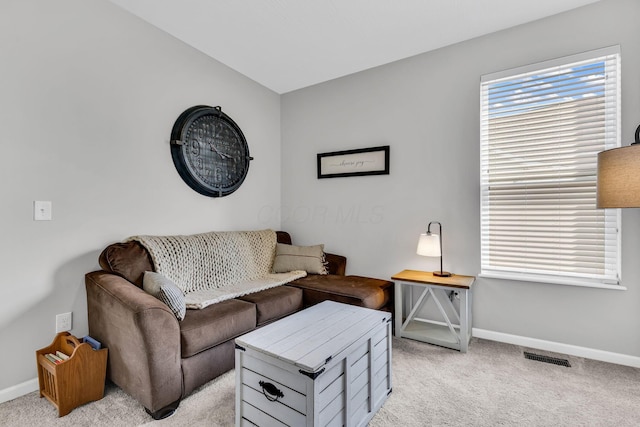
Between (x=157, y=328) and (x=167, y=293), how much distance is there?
283 millimetres

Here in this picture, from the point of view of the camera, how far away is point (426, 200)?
292 cm

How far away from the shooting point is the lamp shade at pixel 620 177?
4.65ft

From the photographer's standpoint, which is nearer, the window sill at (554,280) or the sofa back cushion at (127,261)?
the sofa back cushion at (127,261)

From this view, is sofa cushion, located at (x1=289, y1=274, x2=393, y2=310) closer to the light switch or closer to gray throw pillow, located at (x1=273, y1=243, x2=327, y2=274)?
gray throw pillow, located at (x1=273, y1=243, x2=327, y2=274)

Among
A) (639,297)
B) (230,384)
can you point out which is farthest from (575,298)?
(230,384)

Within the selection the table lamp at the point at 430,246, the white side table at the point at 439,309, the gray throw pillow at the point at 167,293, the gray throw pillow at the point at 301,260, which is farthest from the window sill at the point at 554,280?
the gray throw pillow at the point at 167,293

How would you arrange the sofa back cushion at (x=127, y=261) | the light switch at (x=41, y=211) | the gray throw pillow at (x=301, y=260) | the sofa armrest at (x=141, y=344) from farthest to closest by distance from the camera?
the gray throw pillow at (x=301, y=260)
the sofa back cushion at (x=127, y=261)
the light switch at (x=41, y=211)
the sofa armrest at (x=141, y=344)

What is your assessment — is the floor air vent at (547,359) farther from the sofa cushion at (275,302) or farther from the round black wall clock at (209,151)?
the round black wall clock at (209,151)

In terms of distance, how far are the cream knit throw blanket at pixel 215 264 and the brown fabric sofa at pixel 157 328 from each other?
103 millimetres

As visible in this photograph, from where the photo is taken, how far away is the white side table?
7.79 feet

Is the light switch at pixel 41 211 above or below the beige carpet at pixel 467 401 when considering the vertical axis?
above

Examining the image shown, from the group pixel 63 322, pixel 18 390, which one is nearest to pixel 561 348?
pixel 63 322

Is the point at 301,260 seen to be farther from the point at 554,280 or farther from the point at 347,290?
the point at 554,280

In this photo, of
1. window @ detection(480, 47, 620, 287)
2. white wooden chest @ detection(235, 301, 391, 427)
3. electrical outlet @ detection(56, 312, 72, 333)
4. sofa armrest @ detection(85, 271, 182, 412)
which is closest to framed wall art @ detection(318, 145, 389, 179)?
window @ detection(480, 47, 620, 287)
